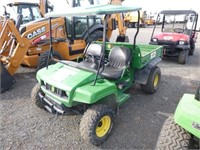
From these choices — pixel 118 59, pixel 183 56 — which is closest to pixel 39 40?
pixel 118 59

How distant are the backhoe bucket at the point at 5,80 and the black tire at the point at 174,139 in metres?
3.53

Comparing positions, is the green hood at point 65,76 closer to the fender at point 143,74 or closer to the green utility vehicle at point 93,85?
the green utility vehicle at point 93,85

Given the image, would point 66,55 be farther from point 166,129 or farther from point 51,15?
point 166,129

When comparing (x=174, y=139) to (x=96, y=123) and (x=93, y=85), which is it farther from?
(x=93, y=85)

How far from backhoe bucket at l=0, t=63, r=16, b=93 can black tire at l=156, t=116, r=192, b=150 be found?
11.6 feet

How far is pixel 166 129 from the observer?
2.12 m

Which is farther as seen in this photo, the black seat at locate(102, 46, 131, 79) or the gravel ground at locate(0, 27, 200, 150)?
the black seat at locate(102, 46, 131, 79)

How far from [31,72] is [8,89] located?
1295mm

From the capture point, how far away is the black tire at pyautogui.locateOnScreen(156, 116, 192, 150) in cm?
195

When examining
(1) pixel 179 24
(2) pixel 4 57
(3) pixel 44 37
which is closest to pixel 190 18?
(1) pixel 179 24

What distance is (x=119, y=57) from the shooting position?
3.78 meters

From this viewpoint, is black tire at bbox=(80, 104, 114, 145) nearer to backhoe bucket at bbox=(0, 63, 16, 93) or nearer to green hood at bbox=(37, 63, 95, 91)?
green hood at bbox=(37, 63, 95, 91)

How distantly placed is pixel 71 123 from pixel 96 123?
0.74 metres

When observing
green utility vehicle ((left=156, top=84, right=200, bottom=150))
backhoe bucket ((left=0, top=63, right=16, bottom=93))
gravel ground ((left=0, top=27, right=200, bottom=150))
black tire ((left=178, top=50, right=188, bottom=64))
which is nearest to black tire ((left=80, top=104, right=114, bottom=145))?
gravel ground ((left=0, top=27, right=200, bottom=150))
